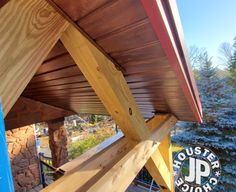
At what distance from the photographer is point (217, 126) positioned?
21.2 ft

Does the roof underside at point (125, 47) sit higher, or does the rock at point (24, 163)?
the roof underside at point (125, 47)

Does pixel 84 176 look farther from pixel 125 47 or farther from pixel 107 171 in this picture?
pixel 125 47

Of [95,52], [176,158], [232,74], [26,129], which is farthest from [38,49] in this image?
[232,74]

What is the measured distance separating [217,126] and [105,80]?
662 cm

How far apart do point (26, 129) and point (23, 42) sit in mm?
4164

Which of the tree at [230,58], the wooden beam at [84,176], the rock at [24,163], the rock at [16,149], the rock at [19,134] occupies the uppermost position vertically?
the tree at [230,58]

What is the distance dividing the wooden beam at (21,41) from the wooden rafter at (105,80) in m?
0.16

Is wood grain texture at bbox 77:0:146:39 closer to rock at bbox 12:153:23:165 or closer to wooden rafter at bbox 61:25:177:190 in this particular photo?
wooden rafter at bbox 61:25:177:190

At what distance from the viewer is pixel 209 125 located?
21.7ft

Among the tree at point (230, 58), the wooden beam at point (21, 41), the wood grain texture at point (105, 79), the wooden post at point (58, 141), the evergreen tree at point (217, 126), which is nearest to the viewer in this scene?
the wooden beam at point (21, 41)

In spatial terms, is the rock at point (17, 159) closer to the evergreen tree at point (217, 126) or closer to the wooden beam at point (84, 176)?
the wooden beam at point (84, 176)

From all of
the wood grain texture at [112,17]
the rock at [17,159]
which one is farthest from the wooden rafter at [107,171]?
the rock at [17,159]

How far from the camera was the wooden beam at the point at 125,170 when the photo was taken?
968mm

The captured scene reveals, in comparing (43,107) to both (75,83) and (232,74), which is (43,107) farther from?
(232,74)
